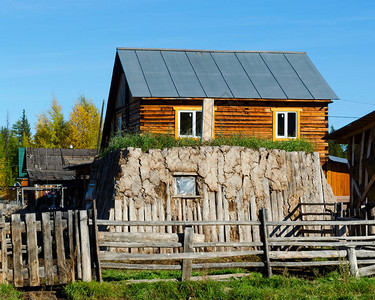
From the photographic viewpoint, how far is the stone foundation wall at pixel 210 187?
15141mm

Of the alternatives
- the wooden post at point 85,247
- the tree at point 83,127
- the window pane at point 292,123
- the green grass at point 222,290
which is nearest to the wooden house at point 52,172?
the tree at point 83,127

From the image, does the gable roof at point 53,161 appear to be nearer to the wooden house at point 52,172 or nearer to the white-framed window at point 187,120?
the wooden house at point 52,172

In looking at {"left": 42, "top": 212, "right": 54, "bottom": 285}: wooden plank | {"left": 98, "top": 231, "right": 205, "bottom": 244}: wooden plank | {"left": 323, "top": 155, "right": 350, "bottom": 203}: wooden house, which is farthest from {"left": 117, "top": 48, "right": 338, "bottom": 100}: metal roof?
{"left": 42, "top": 212, "right": 54, "bottom": 285}: wooden plank

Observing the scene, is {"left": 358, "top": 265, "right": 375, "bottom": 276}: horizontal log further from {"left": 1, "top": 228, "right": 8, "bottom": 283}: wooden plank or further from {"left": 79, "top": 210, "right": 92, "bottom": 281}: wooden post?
{"left": 1, "top": 228, "right": 8, "bottom": 283}: wooden plank

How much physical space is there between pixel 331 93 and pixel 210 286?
53.6ft

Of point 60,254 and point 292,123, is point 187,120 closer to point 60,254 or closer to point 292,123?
point 292,123

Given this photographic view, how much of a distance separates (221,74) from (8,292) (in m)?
17.4

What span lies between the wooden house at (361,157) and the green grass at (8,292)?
34.1 feet

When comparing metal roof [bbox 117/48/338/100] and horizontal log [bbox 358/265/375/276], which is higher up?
metal roof [bbox 117/48/338/100]

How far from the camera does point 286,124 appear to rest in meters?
24.0

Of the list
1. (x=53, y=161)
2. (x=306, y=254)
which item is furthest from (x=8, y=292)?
(x=53, y=161)

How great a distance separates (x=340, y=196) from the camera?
25.0 meters

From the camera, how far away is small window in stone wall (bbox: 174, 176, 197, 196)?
15562mm

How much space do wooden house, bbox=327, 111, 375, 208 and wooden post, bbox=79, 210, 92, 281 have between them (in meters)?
8.84
